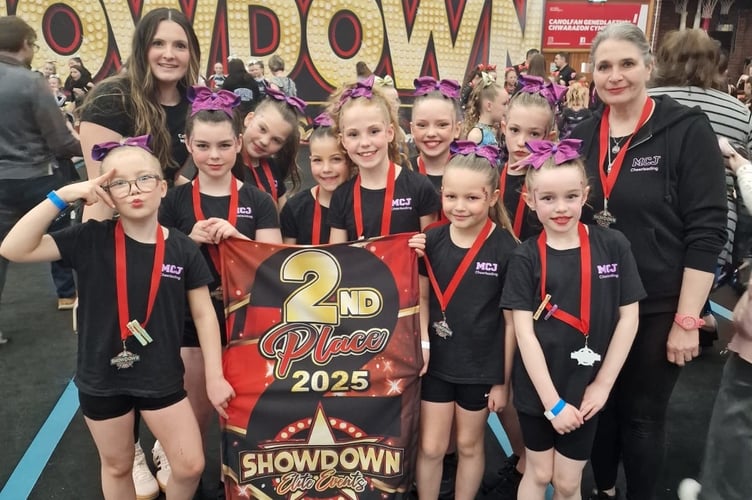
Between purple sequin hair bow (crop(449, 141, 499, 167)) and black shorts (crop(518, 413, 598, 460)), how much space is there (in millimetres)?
1006

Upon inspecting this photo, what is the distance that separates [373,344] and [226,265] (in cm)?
67

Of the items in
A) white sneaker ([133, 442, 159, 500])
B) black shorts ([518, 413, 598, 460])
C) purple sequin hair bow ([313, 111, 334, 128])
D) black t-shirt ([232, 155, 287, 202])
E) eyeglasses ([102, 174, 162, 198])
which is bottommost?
white sneaker ([133, 442, 159, 500])

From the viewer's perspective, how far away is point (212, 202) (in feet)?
8.26

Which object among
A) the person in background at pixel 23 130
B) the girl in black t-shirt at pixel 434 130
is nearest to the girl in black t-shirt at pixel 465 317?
the girl in black t-shirt at pixel 434 130

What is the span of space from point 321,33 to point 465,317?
13.9m

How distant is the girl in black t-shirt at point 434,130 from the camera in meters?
2.92

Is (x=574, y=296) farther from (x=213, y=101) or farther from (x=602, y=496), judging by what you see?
(x=213, y=101)

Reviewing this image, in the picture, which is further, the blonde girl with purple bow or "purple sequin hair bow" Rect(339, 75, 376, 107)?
"purple sequin hair bow" Rect(339, 75, 376, 107)

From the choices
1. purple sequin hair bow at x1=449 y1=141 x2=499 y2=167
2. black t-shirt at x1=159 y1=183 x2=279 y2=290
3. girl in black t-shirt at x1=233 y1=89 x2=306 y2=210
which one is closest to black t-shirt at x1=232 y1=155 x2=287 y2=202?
girl in black t-shirt at x1=233 y1=89 x2=306 y2=210

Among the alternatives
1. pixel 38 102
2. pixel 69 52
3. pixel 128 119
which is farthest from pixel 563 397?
pixel 69 52

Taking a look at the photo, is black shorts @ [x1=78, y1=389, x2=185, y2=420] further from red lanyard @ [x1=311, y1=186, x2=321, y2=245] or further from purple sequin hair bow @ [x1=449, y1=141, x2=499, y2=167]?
purple sequin hair bow @ [x1=449, y1=141, x2=499, y2=167]

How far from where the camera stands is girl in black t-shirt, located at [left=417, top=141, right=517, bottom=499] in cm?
232

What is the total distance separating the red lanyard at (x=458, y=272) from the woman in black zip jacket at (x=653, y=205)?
420 mm

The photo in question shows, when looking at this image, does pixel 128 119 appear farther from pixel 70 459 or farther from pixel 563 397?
pixel 563 397
